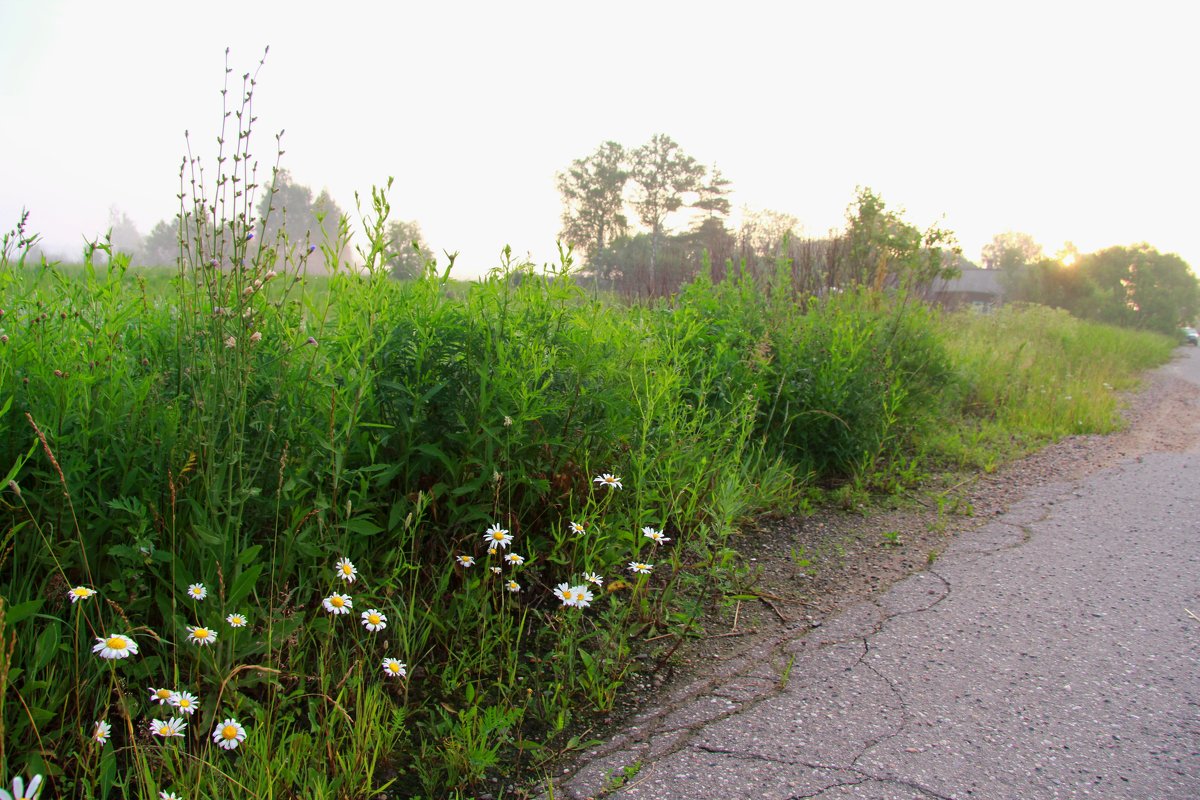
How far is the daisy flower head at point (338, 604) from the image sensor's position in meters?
2.14

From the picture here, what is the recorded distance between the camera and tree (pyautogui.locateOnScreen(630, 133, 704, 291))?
3100 centimetres

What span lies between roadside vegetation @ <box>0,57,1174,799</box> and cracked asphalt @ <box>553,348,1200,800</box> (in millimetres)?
345

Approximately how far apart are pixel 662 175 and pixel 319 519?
102 ft

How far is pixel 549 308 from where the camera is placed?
3.18m

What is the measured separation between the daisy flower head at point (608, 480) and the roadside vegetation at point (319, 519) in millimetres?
52

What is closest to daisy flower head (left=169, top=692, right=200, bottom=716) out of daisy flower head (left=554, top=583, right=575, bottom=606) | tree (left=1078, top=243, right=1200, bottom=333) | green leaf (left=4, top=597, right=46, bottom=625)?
green leaf (left=4, top=597, right=46, bottom=625)

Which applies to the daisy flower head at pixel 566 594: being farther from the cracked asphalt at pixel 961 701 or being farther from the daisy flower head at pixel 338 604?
the daisy flower head at pixel 338 604

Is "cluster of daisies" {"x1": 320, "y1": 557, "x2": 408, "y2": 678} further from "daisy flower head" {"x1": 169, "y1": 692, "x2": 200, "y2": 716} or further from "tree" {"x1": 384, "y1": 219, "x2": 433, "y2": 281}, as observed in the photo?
"tree" {"x1": 384, "y1": 219, "x2": 433, "y2": 281}

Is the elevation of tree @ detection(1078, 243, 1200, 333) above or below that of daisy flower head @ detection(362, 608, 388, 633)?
above

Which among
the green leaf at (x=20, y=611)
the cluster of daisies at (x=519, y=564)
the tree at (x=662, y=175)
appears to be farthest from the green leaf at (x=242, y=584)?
the tree at (x=662, y=175)

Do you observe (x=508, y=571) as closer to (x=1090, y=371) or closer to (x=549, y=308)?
(x=549, y=308)

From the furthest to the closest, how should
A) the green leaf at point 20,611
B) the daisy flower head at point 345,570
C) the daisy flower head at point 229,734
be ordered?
the daisy flower head at point 345,570 < the daisy flower head at point 229,734 < the green leaf at point 20,611

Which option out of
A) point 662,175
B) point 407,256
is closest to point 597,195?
point 662,175

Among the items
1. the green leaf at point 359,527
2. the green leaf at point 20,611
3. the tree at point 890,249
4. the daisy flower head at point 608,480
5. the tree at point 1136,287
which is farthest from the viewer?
the tree at point 1136,287
